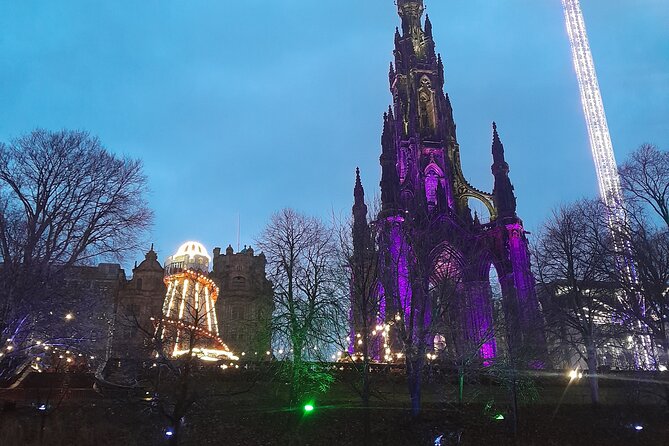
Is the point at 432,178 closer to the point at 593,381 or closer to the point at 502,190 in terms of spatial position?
the point at 502,190

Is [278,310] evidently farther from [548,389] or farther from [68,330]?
[548,389]

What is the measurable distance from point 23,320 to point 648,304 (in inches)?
1197

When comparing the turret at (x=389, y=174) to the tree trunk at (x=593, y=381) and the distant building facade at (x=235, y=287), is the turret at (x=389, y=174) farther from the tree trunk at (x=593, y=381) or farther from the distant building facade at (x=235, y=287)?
the tree trunk at (x=593, y=381)

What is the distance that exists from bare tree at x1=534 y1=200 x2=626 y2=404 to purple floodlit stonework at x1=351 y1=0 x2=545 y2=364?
106 inches

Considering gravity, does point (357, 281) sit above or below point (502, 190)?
below

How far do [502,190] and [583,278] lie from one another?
24.5 metres

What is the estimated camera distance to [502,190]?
5619 centimetres

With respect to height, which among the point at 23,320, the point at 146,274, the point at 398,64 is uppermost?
the point at 398,64

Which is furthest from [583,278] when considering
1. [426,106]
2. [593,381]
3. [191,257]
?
[191,257]

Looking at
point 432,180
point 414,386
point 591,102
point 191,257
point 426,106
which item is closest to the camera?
point 414,386

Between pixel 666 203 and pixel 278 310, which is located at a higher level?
pixel 666 203

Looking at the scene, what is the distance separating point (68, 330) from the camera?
25.8 meters

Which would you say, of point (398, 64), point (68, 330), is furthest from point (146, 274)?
point (68, 330)

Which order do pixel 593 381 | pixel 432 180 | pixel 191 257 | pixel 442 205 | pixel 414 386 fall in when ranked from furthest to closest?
pixel 191 257, pixel 432 180, pixel 442 205, pixel 593 381, pixel 414 386
